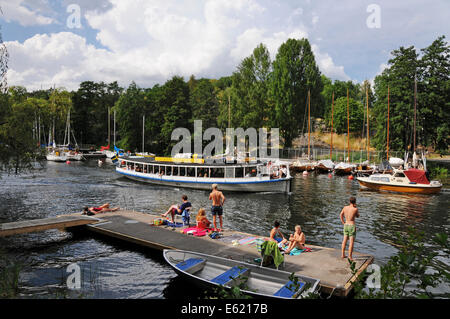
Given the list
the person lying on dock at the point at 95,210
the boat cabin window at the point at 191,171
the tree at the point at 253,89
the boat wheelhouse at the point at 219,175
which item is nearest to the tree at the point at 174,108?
the tree at the point at 253,89

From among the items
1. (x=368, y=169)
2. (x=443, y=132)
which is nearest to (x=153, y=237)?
(x=368, y=169)

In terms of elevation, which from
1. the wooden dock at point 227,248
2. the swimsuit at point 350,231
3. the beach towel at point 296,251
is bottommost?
the wooden dock at point 227,248

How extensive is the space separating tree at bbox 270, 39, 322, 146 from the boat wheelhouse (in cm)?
3645

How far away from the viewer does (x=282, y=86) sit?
70.4 meters

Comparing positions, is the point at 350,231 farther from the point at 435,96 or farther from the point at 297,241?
the point at 435,96

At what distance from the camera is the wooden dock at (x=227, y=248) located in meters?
10.6

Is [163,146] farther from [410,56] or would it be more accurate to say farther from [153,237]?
[153,237]

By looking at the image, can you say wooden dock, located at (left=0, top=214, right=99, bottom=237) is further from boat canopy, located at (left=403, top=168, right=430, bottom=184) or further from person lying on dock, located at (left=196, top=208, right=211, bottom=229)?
boat canopy, located at (left=403, top=168, right=430, bottom=184)

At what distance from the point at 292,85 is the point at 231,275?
218 ft

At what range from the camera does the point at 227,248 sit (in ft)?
44.3

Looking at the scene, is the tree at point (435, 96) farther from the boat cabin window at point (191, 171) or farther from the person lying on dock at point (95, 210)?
the person lying on dock at point (95, 210)

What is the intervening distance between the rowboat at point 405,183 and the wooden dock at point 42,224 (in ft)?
101

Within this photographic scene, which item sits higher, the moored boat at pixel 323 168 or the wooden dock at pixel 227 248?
the moored boat at pixel 323 168
